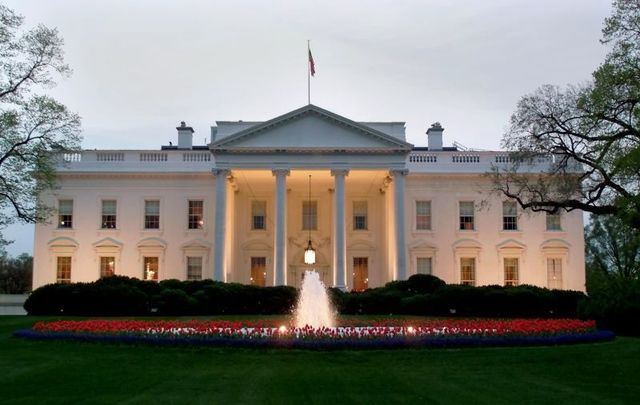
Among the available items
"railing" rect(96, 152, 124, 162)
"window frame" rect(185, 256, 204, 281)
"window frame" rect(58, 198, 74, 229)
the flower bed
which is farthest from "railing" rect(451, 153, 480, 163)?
the flower bed

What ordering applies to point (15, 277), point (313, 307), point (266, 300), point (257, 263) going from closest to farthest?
point (313, 307), point (266, 300), point (257, 263), point (15, 277)

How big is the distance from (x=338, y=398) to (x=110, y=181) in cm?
3458

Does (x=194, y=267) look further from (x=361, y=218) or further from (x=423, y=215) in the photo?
(x=423, y=215)

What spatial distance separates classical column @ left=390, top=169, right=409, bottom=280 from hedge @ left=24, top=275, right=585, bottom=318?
437cm

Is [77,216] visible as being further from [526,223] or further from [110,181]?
[526,223]

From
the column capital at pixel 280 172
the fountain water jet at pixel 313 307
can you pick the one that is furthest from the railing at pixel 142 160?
the fountain water jet at pixel 313 307

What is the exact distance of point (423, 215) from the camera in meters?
43.8

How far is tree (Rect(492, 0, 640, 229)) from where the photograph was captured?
20.0 metres

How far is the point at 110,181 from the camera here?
43.4 m

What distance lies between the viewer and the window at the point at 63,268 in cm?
4279

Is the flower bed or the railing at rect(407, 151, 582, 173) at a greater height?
the railing at rect(407, 151, 582, 173)

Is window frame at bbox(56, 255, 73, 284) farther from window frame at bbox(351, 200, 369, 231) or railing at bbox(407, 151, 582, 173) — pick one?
railing at bbox(407, 151, 582, 173)

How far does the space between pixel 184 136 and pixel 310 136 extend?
11.2m

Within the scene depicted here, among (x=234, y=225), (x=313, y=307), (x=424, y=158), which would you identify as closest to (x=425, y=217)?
(x=424, y=158)
